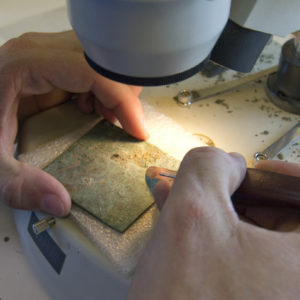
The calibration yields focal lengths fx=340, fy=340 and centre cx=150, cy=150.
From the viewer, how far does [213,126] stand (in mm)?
821

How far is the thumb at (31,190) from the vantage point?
2.01ft

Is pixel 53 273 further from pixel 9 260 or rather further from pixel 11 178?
pixel 11 178

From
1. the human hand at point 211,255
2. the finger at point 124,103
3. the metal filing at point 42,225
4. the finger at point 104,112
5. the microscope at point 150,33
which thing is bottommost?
the metal filing at point 42,225

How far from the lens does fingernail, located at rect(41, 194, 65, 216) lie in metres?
0.61

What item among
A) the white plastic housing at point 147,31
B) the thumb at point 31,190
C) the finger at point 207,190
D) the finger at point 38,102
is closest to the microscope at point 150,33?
the white plastic housing at point 147,31

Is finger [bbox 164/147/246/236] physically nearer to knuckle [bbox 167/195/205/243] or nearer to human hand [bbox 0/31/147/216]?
knuckle [bbox 167/195/205/243]

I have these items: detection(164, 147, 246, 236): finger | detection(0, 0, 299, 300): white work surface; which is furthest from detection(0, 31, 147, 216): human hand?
detection(164, 147, 246, 236): finger

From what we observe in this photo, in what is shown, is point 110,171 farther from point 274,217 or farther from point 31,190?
point 274,217

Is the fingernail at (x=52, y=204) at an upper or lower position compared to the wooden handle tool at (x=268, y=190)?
lower

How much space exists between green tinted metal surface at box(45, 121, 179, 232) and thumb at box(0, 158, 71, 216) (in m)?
0.04

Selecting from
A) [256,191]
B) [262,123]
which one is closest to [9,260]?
[256,191]

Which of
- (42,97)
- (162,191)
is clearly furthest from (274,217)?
(42,97)

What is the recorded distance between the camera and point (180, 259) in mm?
411

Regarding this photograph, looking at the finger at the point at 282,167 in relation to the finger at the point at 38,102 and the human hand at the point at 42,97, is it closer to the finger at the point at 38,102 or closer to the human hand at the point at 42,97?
the human hand at the point at 42,97
